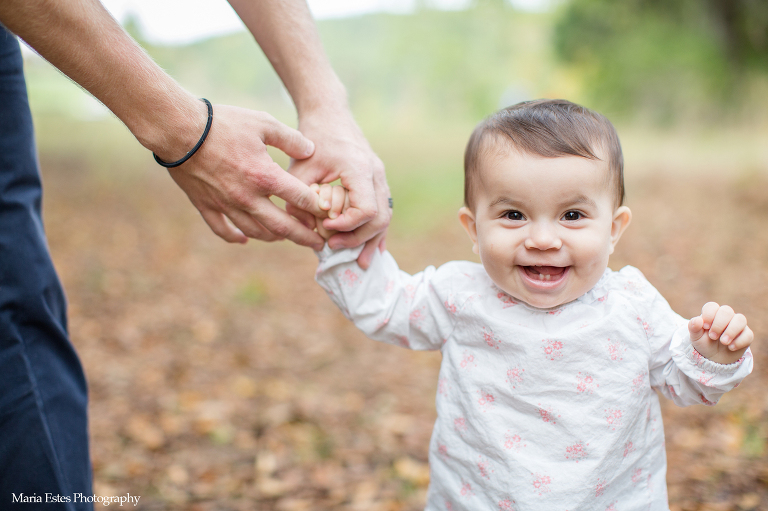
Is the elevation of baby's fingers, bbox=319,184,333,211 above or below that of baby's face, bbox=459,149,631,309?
below

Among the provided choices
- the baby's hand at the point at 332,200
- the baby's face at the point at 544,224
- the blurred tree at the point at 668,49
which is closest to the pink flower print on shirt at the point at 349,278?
the baby's hand at the point at 332,200

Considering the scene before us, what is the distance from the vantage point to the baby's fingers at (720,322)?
1.17m

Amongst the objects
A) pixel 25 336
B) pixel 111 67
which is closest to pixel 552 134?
pixel 111 67

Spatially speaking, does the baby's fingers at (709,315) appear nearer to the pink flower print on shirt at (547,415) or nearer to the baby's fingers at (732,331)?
the baby's fingers at (732,331)

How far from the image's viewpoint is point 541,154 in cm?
127

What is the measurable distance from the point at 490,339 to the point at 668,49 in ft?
51.0

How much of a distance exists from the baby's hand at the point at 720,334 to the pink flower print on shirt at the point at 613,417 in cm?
23

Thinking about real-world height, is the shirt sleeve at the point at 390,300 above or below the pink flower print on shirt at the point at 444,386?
above

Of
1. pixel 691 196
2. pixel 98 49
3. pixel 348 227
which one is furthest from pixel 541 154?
pixel 691 196

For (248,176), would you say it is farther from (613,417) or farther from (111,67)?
(613,417)

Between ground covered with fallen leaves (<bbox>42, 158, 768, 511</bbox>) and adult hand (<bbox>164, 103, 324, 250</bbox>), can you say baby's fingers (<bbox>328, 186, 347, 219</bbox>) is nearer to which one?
adult hand (<bbox>164, 103, 324, 250</bbox>)

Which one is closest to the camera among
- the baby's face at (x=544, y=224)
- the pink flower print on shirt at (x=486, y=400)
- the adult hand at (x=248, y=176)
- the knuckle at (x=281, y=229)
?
the baby's face at (x=544, y=224)

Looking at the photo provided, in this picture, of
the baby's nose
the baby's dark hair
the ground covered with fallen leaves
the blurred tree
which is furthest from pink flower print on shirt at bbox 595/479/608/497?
the blurred tree

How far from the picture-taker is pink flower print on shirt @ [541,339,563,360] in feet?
4.35
